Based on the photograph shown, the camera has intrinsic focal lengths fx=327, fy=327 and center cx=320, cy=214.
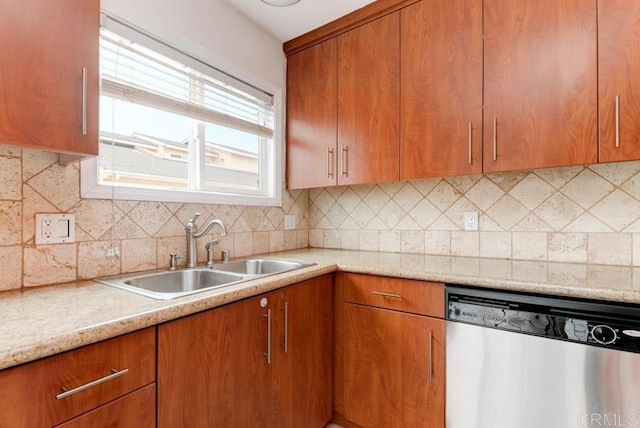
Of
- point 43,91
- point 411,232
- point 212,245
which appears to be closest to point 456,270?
point 411,232

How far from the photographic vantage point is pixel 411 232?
7.06 ft

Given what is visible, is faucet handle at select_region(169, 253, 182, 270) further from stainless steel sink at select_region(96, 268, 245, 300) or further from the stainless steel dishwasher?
the stainless steel dishwasher

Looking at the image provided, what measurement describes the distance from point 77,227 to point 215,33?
49.3 inches

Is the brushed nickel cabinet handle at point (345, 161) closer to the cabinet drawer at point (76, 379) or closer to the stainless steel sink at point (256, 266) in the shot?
the stainless steel sink at point (256, 266)

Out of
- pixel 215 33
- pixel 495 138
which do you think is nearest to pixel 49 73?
pixel 215 33

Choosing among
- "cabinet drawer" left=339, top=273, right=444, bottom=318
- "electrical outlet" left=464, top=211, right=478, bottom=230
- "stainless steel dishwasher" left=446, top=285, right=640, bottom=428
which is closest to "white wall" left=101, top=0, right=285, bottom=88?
"cabinet drawer" left=339, top=273, right=444, bottom=318

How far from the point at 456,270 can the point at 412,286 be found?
0.70ft

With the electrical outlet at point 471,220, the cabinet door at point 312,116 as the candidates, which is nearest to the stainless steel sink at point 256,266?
the cabinet door at point 312,116

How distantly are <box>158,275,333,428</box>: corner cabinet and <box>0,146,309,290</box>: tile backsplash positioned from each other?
642 millimetres

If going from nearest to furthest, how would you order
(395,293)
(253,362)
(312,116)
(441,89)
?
(253,362)
(395,293)
(441,89)
(312,116)

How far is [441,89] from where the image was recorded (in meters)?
1.70

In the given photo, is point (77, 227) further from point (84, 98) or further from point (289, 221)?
point (289, 221)

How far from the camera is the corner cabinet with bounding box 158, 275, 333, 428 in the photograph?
39.3 inches

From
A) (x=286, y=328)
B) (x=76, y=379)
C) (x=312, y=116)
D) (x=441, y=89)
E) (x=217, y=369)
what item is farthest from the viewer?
(x=312, y=116)
